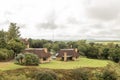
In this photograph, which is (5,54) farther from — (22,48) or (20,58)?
(22,48)

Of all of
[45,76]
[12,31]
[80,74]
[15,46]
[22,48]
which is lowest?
[80,74]

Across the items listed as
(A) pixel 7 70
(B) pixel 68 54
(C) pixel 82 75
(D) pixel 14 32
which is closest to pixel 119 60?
A: (B) pixel 68 54

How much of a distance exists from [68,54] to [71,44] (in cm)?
2716

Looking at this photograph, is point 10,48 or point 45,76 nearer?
point 45,76

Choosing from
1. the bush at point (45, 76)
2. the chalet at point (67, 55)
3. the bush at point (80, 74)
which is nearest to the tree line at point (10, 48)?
the chalet at point (67, 55)

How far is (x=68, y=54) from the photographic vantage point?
5894 cm

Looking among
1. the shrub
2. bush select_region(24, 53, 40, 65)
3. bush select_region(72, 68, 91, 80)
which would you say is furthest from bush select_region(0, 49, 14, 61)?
bush select_region(72, 68, 91, 80)

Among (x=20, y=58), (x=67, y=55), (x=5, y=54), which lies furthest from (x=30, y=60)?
(x=67, y=55)

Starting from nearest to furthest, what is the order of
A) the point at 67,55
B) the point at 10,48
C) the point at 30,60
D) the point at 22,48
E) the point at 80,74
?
the point at 80,74
the point at 30,60
the point at 10,48
the point at 22,48
the point at 67,55

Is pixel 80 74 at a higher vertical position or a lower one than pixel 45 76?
Result: lower

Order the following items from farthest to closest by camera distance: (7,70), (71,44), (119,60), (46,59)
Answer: (71,44)
(119,60)
(46,59)
(7,70)

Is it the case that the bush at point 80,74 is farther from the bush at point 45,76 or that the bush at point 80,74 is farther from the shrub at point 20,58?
the shrub at point 20,58

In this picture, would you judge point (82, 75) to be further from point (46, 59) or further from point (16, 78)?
point (46, 59)

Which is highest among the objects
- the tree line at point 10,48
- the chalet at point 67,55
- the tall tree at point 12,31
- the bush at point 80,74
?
the tall tree at point 12,31
